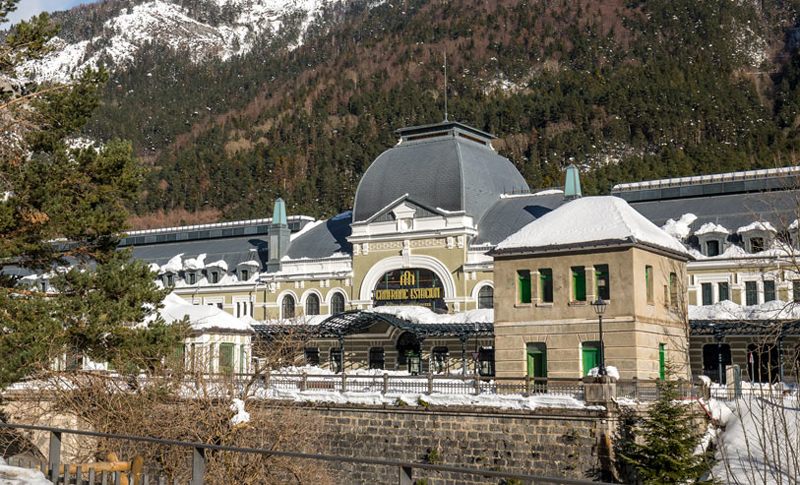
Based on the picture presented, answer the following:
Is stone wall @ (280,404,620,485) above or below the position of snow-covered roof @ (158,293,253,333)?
below

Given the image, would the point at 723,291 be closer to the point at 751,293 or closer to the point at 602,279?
the point at 751,293

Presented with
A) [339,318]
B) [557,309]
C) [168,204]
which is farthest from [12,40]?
[168,204]

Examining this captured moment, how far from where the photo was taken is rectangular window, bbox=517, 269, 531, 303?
4019 centimetres

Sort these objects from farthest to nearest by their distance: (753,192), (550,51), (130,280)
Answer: (550,51) → (753,192) → (130,280)

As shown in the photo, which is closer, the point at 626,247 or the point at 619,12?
the point at 626,247

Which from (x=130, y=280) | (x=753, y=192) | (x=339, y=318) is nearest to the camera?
(x=130, y=280)

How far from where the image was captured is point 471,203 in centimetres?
5997

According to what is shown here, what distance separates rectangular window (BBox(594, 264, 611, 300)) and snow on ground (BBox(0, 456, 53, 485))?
92.4 ft

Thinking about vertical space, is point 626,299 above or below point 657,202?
below

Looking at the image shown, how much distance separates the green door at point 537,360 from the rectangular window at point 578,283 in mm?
2519

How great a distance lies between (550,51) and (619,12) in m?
19.2

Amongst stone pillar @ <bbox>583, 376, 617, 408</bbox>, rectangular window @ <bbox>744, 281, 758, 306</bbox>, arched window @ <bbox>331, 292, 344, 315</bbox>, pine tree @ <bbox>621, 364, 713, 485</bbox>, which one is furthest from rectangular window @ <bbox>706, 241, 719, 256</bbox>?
stone pillar @ <bbox>583, 376, 617, 408</bbox>

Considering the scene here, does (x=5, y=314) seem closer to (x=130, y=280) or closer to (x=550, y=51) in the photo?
(x=130, y=280)

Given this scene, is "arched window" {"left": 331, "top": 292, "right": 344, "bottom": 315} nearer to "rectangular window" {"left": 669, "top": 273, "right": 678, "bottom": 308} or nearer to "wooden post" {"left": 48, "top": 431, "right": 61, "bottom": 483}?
"rectangular window" {"left": 669, "top": 273, "right": 678, "bottom": 308}
